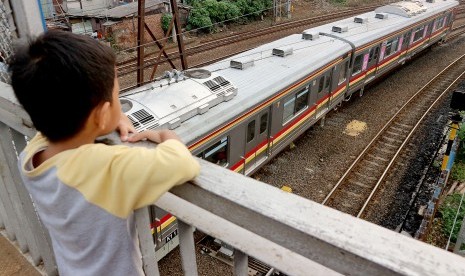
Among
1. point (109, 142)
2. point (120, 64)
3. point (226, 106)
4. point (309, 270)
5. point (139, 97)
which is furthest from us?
point (120, 64)

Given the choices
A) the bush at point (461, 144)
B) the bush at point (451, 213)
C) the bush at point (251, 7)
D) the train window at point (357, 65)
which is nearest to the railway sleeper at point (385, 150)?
the bush at point (461, 144)

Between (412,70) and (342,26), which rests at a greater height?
(342,26)

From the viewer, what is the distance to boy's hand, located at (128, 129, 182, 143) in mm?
1388

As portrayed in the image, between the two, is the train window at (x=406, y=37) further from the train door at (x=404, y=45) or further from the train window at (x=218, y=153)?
the train window at (x=218, y=153)

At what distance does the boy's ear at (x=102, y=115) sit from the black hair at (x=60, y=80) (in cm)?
2

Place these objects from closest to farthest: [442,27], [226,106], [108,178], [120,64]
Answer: [108,178] → [226,106] → [120,64] → [442,27]

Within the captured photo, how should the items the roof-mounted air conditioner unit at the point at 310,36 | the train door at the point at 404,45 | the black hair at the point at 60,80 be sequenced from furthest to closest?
the train door at the point at 404,45
the roof-mounted air conditioner unit at the point at 310,36
the black hair at the point at 60,80

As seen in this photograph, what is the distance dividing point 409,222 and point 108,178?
8285 mm

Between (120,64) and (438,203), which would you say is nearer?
(438,203)

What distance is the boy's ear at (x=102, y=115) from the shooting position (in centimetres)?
129

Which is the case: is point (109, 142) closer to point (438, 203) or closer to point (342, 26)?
point (438, 203)

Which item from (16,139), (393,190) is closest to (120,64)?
(393,190)

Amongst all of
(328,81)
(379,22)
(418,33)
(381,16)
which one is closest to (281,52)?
(328,81)

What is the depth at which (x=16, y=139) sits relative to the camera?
6.78ft
